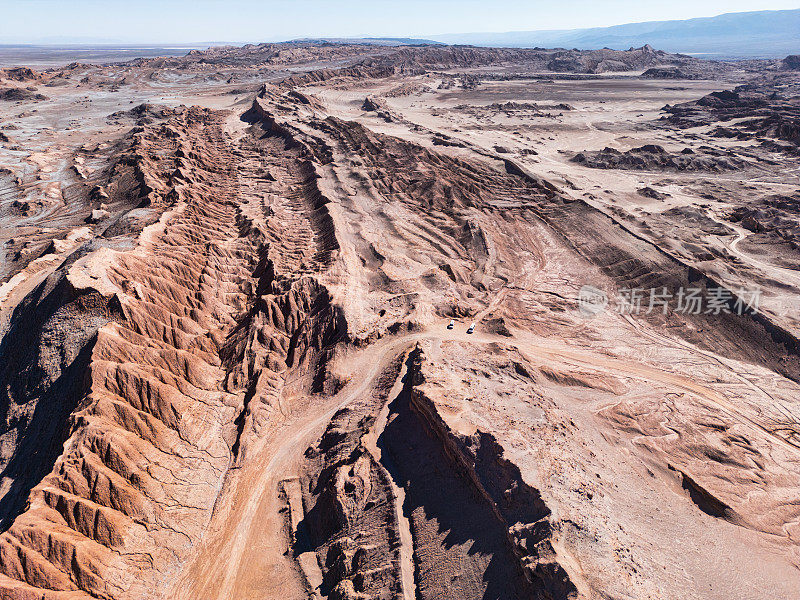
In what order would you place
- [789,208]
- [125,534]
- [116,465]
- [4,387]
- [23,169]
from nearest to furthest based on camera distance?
[125,534] → [116,465] → [4,387] → [789,208] → [23,169]

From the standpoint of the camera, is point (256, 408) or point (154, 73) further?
point (154, 73)

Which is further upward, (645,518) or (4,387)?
(4,387)

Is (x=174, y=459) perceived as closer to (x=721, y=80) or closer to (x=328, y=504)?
(x=328, y=504)

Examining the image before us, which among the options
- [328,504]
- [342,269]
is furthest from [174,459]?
[342,269]

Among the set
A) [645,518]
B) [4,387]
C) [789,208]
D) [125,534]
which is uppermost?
[789,208]

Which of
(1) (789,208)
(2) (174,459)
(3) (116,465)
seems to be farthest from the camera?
(1) (789,208)

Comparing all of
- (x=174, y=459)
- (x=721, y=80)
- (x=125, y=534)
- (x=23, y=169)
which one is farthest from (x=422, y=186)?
(x=721, y=80)
